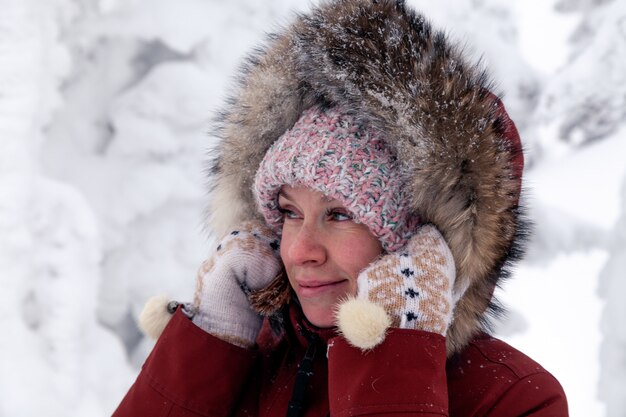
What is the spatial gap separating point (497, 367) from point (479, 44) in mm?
2285

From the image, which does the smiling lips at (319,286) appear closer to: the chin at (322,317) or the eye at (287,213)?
the chin at (322,317)

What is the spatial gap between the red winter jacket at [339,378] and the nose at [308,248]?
0.55 feet

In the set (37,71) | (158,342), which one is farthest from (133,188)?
(158,342)

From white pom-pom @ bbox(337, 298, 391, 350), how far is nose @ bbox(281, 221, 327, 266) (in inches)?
7.7

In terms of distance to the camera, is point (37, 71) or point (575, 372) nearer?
point (575, 372)

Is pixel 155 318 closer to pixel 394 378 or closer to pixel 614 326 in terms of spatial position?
pixel 394 378

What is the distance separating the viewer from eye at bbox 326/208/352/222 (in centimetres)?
132

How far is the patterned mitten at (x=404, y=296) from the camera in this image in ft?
3.73

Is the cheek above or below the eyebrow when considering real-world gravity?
below

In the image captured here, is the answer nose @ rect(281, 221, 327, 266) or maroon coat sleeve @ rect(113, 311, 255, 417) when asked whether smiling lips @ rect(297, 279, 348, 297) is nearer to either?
nose @ rect(281, 221, 327, 266)

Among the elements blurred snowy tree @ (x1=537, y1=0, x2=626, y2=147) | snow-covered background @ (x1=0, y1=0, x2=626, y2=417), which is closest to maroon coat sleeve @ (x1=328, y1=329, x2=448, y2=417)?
snow-covered background @ (x1=0, y1=0, x2=626, y2=417)

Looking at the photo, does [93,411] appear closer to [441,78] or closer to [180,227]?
[180,227]

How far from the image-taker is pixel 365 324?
112cm

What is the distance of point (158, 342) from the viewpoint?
146cm
